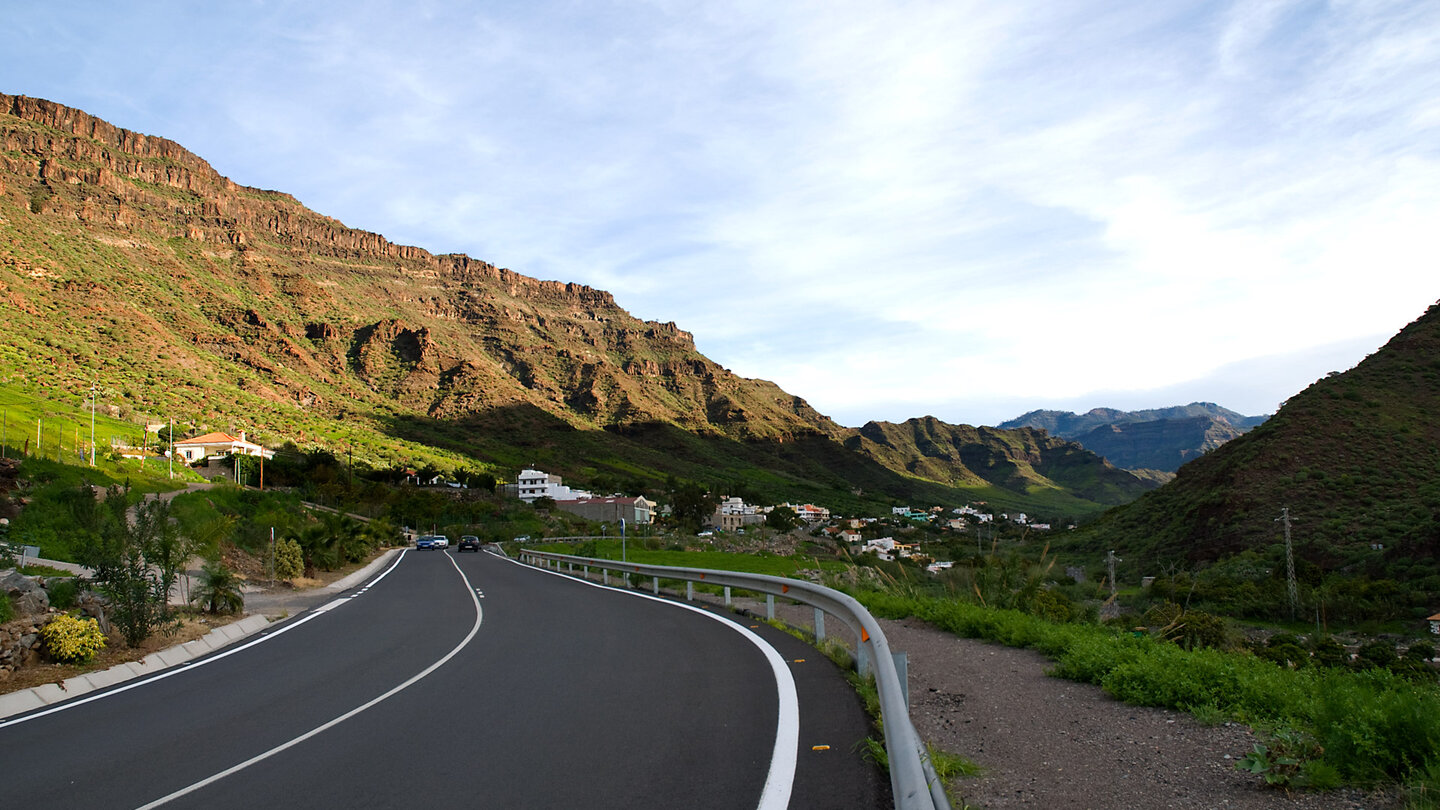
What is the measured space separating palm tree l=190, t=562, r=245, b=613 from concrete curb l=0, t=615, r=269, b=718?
6.89ft

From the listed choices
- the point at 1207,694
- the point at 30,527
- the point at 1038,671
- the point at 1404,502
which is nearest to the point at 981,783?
the point at 1207,694

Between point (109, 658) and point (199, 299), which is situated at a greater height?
point (199, 299)

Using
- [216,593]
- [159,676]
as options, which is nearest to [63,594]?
[159,676]

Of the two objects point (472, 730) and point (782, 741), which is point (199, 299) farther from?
point (782, 741)

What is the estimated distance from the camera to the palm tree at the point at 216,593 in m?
15.7

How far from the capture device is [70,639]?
32.3 feet

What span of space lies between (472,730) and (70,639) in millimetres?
6828

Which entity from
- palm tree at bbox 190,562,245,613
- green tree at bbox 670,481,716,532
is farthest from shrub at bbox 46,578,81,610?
green tree at bbox 670,481,716,532

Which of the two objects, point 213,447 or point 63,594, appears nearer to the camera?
point 63,594

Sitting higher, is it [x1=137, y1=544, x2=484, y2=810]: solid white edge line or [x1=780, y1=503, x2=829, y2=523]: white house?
[x1=137, y1=544, x2=484, y2=810]: solid white edge line

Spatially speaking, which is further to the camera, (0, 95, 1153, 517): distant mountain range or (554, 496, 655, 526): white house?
(554, 496, 655, 526): white house

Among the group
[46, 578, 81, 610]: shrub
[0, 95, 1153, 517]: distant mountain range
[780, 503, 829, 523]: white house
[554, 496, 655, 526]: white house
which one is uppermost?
[0, 95, 1153, 517]: distant mountain range

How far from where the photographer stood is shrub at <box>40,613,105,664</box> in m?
9.75

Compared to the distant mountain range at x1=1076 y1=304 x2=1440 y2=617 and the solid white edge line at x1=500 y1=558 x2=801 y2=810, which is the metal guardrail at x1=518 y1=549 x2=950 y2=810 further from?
the distant mountain range at x1=1076 y1=304 x2=1440 y2=617
